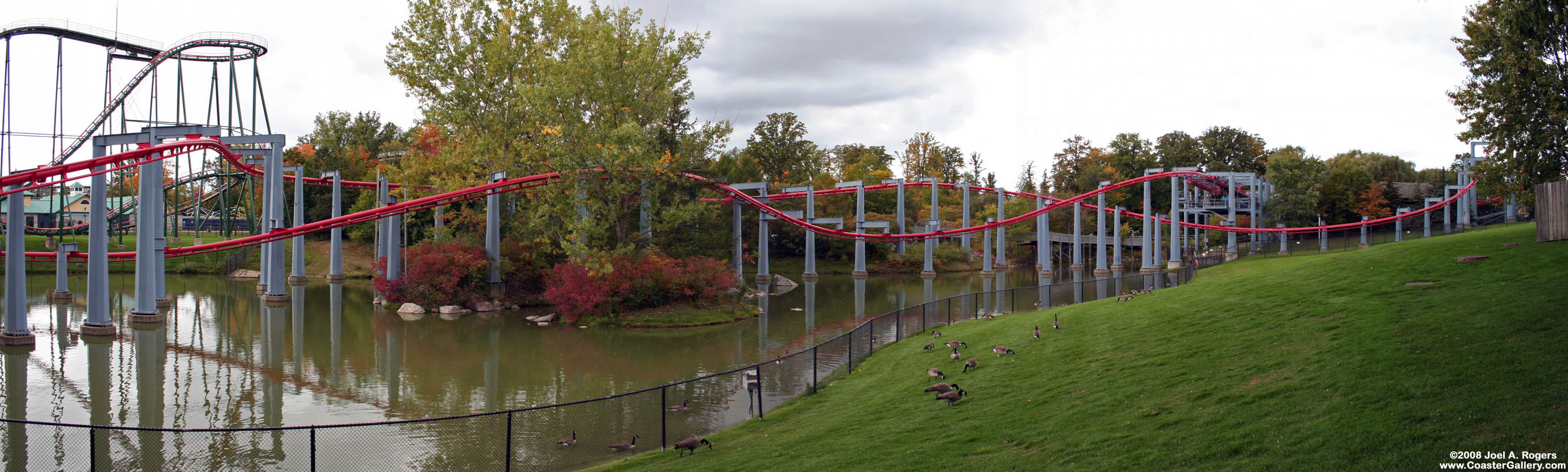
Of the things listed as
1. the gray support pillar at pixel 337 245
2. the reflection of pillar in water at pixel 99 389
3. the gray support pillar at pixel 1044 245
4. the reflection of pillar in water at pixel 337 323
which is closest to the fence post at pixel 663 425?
the reflection of pillar in water at pixel 99 389

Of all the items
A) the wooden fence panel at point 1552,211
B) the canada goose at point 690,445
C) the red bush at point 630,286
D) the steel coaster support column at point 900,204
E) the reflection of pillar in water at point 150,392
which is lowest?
the reflection of pillar in water at point 150,392

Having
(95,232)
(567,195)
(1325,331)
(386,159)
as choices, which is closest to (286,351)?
(95,232)

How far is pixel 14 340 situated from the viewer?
81.6 feet

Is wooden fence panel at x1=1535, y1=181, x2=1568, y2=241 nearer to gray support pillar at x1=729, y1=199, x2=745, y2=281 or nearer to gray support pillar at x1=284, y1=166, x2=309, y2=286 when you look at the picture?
gray support pillar at x1=729, y1=199, x2=745, y2=281

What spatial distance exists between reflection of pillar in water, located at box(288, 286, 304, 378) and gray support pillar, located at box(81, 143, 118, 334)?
17.8ft

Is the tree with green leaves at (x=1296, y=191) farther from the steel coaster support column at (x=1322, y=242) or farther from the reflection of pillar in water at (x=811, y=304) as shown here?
the reflection of pillar in water at (x=811, y=304)

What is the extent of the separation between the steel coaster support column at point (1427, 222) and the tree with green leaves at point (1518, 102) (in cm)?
2251

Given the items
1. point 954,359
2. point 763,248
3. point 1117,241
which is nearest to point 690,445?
point 954,359

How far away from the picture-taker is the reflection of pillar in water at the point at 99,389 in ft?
45.4

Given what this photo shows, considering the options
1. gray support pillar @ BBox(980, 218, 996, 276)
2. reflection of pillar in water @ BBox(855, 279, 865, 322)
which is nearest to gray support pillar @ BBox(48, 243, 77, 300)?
reflection of pillar in water @ BBox(855, 279, 865, 322)

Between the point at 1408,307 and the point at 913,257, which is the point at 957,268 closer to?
the point at 913,257

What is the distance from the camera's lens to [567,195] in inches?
1483

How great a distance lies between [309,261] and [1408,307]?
68.8m

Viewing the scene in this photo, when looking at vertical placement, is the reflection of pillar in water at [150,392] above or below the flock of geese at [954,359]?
below
